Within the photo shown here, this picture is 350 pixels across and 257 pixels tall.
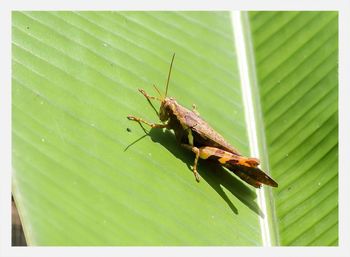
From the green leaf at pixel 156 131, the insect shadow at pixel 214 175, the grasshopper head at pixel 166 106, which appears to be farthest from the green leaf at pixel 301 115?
the grasshopper head at pixel 166 106

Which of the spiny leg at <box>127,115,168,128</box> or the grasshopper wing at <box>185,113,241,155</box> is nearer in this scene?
the spiny leg at <box>127,115,168,128</box>

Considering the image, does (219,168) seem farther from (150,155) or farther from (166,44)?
(166,44)

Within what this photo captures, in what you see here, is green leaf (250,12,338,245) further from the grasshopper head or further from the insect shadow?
the grasshopper head

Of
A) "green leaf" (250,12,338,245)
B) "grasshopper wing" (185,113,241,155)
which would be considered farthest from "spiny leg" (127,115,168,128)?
"green leaf" (250,12,338,245)

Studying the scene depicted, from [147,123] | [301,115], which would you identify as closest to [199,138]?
[147,123]

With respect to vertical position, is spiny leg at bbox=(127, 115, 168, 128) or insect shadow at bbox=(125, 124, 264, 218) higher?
spiny leg at bbox=(127, 115, 168, 128)

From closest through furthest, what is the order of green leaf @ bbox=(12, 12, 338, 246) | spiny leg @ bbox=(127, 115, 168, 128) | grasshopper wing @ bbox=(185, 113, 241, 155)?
1. green leaf @ bbox=(12, 12, 338, 246)
2. spiny leg @ bbox=(127, 115, 168, 128)
3. grasshopper wing @ bbox=(185, 113, 241, 155)

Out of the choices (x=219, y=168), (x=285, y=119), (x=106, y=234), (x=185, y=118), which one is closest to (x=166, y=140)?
(x=185, y=118)

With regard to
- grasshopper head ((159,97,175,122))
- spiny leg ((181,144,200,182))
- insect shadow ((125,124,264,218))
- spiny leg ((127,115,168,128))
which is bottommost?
insect shadow ((125,124,264,218))

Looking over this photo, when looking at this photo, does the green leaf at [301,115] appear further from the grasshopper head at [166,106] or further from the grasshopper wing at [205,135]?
the grasshopper head at [166,106]
